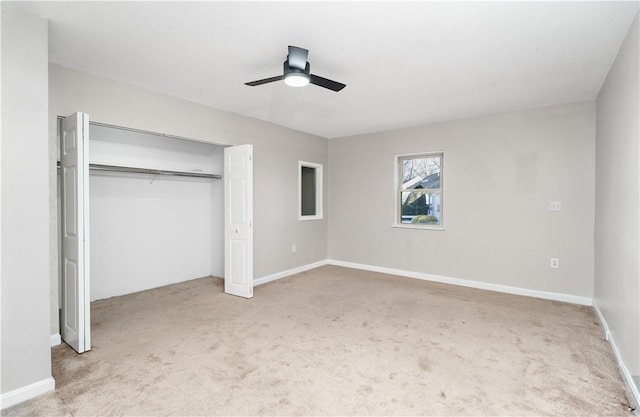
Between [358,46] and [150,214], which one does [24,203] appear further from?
[358,46]

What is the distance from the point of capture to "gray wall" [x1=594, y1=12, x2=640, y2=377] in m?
2.16

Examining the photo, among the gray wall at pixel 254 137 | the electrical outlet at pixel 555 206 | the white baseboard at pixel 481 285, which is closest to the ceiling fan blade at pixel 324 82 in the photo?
the gray wall at pixel 254 137

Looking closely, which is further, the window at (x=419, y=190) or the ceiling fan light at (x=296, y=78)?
the window at (x=419, y=190)

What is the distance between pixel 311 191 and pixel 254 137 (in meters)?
1.85

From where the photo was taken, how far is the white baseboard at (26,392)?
2004mm

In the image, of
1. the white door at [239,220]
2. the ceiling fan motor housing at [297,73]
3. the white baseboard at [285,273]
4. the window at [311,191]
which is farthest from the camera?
the window at [311,191]

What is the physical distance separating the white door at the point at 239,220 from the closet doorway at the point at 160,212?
13mm

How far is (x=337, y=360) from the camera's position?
8.39 feet

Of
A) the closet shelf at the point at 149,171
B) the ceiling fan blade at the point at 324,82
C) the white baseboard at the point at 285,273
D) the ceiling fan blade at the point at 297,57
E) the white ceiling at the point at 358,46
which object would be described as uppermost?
the white ceiling at the point at 358,46

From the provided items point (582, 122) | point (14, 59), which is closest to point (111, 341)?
point (14, 59)

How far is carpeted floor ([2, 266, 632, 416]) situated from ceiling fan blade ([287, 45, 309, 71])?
7.86 feet

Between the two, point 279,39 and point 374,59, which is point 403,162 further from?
point 279,39

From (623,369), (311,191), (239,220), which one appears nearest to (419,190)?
(311,191)

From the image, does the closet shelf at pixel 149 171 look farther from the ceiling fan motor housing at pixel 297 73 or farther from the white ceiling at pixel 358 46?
the ceiling fan motor housing at pixel 297 73
